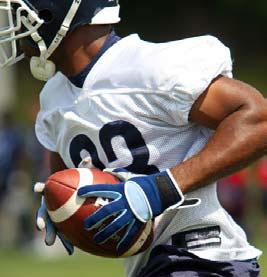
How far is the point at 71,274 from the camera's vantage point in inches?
387

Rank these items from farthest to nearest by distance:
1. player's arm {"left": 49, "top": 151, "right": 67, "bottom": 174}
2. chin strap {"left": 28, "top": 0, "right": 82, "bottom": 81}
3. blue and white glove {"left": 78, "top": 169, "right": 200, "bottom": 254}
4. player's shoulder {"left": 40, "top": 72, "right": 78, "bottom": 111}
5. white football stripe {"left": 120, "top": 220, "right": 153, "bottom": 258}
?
player's arm {"left": 49, "top": 151, "right": 67, "bottom": 174} < player's shoulder {"left": 40, "top": 72, "right": 78, "bottom": 111} < chin strap {"left": 28, "top": 0, "right": 82, "bottom": 81} < white football stripe {"left": 120, "top": 220, "right": 153, "bottom": 258} < blue and white glove {"left": 78, "top": 169, "right": 200, "bottom": 254}

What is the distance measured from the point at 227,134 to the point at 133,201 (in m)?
0.38

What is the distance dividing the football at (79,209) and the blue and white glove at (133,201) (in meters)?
0.03

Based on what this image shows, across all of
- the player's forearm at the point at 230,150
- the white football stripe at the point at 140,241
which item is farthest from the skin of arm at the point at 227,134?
the white football stripe at the point at 140,241

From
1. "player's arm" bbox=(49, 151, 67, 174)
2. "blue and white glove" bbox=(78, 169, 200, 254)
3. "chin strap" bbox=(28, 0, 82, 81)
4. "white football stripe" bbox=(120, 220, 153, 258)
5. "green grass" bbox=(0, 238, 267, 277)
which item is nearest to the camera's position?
"blue and white glove" bbox=(78, 169, 200, 254)

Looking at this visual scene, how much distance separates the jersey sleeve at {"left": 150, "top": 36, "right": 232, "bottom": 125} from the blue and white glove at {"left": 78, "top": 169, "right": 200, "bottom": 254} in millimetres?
233

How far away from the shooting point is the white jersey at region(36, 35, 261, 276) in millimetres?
3939

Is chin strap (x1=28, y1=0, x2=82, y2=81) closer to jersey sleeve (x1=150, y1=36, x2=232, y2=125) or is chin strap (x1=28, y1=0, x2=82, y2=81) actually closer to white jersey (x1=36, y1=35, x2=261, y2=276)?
white jersey (x1=36, y1=35, x2=261, y2=276)

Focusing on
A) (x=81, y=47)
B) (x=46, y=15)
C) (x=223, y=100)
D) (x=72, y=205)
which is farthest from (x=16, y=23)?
(x=223, y=100)

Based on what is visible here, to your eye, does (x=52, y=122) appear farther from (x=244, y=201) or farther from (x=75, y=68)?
(x=244, y=201)

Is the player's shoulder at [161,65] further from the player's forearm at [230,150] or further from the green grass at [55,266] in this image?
the green grass at [55,266]

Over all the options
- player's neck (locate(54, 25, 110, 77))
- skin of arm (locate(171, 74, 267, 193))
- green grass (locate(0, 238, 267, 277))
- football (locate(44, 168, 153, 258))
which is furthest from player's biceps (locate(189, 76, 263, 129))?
green grass (locate(0, 238, 267, 277))

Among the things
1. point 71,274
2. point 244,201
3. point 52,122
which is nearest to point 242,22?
point 244,201

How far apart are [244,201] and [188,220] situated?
8.65 meters
